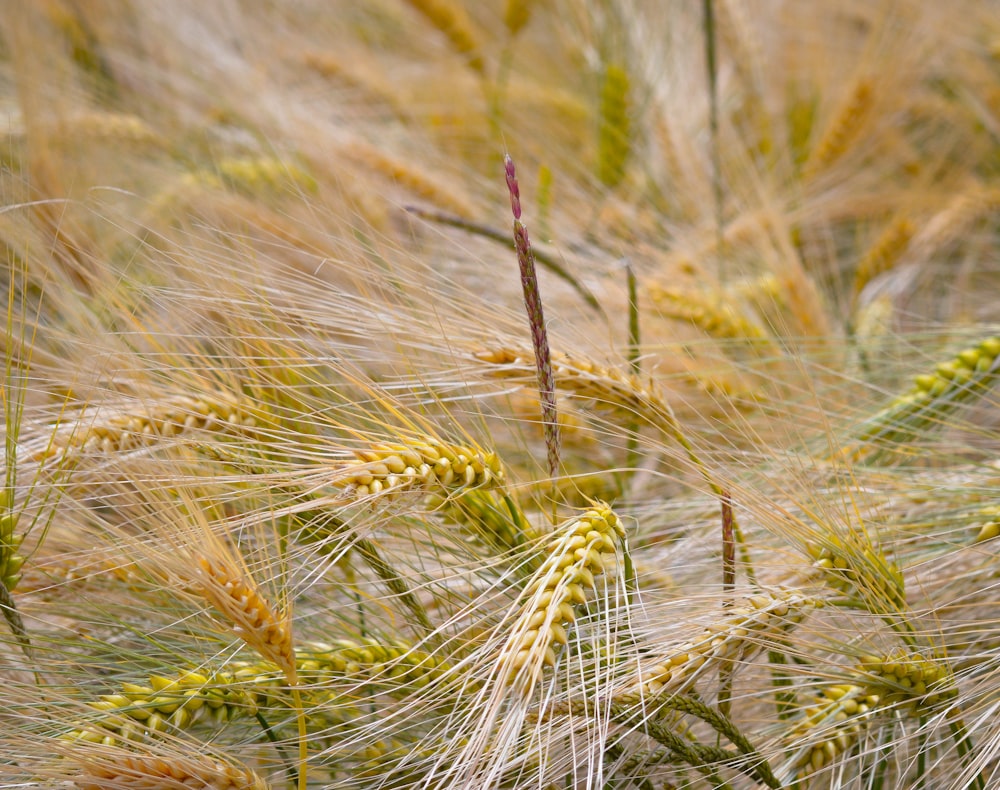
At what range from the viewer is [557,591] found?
1.66ft

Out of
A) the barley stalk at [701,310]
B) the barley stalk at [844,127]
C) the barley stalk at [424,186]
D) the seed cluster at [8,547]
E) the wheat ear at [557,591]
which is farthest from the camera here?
the barley stalk at [844,127]

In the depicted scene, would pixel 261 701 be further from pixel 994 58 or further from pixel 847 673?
pixel 994 58

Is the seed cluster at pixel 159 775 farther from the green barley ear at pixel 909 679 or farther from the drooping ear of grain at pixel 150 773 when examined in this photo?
the green barley ear at pixel 909 679

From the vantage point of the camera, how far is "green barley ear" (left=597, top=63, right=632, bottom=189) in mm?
1303

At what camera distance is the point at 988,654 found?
2.04 feet

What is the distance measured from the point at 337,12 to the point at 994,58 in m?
1.43

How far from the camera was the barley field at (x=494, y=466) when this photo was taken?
0.56 metres

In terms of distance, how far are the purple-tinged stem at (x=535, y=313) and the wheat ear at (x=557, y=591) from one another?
0.06 m

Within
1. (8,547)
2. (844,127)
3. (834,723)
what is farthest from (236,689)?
(844,127)

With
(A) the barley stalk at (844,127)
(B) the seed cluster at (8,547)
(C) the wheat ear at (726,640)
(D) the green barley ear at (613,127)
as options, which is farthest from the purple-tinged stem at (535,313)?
(A) the barley stalk at (844,127)

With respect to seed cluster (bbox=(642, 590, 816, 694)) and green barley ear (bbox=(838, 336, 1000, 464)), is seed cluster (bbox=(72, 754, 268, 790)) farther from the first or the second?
green barley ear (bbox=(838, 336, 1000, 464))

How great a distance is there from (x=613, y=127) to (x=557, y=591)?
986mm

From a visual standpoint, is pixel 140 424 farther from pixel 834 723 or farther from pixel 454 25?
pixel 454 25

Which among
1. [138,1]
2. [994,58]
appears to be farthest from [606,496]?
[138,1]
